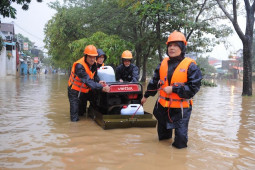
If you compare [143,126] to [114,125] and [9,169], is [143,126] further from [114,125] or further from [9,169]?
[9,169]

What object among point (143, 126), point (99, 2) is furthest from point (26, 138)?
point (99, 2)

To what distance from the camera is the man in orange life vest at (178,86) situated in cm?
411

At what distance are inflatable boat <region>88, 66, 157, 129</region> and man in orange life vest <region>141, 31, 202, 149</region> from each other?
118 centimetres

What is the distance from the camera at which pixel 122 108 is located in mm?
5855

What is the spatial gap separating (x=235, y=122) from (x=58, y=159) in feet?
16.1

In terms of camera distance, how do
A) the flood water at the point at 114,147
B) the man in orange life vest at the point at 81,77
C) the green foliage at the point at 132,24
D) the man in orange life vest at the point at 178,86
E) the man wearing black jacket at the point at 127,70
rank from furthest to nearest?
the green foliage at the point at 132,24, the man wearing black jacket at the point at 127,70, the man in orange life vest at the point at 81,77, the man in orange life vest at the point at 178,86, the flood water at the point at 114,147

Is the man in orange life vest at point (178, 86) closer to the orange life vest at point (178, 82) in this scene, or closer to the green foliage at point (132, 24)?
the orange life vest at point (178, 82)

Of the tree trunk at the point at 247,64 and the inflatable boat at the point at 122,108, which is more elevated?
the tree trunk at the point at 247,64

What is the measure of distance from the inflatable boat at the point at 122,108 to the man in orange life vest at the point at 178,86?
3.89ft

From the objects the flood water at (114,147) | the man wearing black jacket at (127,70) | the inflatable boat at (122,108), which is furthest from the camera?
the man wearing black jacket at (127,70)

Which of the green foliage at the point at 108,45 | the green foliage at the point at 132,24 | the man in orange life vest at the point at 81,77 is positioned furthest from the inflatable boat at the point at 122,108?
the green foliage at the point at 108,45

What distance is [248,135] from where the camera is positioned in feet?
17.7

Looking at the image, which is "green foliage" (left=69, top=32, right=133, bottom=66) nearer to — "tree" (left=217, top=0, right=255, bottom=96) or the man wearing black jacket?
"tree" (left=217, top=0, right=255, bottom=96)

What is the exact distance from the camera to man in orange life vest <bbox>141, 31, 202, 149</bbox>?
4.11 metres
